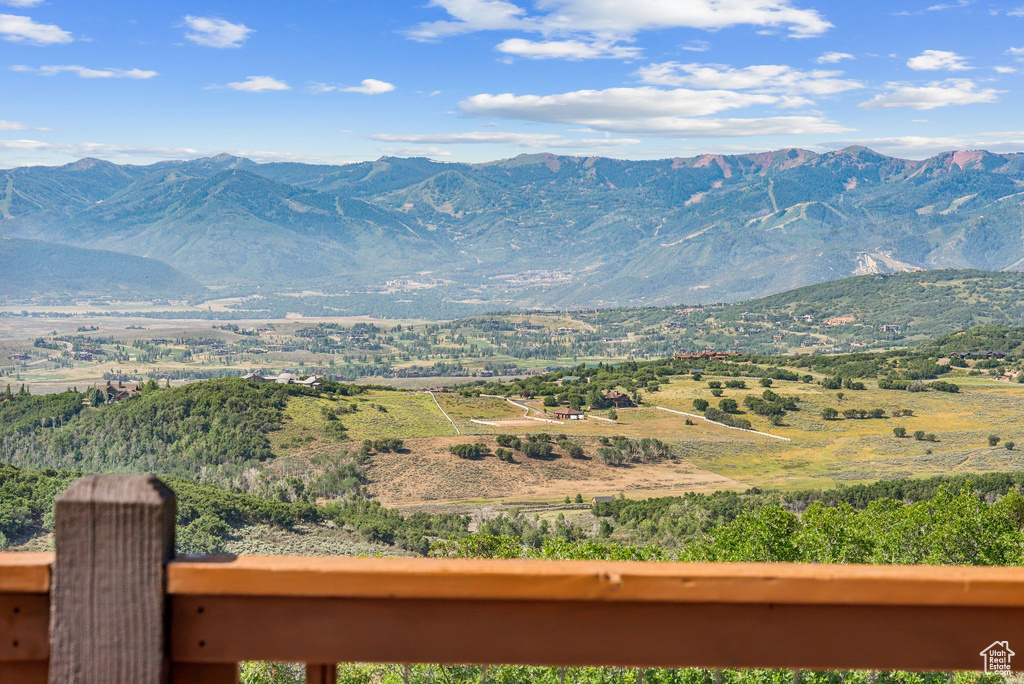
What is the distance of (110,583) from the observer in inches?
63.1

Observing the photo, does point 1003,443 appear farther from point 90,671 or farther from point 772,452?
point 90,671

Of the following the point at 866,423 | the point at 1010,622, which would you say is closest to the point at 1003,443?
the point at 866,423

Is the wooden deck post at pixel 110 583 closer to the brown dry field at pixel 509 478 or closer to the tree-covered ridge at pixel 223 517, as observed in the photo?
the tree-covered ridge at pixel 223 517

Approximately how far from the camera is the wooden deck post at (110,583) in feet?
5.18

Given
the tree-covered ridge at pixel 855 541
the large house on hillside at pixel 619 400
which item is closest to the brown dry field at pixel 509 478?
the large house on hillside at pixel 619 400

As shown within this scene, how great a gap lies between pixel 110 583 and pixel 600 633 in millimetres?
919

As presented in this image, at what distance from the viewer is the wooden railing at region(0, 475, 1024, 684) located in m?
1.61

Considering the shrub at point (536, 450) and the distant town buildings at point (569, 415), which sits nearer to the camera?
the shrub at point (536, 450)

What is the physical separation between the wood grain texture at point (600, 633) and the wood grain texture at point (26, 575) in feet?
0.92

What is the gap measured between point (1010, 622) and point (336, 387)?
75339 millimetres

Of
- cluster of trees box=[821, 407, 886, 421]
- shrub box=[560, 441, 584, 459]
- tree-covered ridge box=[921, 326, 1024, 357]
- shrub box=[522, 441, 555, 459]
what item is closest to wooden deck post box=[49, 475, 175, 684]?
shrub box=[522, 441, 555, 459]

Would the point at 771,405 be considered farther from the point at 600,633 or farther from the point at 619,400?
the point at 600,633

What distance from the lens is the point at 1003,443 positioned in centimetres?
5572

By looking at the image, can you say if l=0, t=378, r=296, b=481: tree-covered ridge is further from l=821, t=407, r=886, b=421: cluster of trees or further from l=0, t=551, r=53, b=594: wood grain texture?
l=0, t=551, r=53, b=594: wood grain texture
